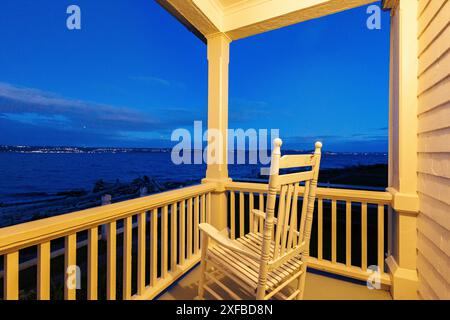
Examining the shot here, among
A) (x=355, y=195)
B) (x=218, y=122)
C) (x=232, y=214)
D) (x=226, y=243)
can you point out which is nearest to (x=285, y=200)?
(x=226, y=243)

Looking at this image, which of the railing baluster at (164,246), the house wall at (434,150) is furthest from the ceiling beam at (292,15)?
the railing baluster at (164,246)

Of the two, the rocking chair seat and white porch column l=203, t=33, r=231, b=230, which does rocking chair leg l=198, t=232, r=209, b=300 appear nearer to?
the rocking chair seat

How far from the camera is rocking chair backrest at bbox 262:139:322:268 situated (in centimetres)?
101

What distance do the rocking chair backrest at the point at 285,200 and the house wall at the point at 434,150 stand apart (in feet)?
2.06

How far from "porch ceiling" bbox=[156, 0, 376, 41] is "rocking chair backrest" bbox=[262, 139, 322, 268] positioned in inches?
52.2

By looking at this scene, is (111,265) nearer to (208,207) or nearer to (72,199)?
(208,207)

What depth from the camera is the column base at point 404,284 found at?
4.55ft

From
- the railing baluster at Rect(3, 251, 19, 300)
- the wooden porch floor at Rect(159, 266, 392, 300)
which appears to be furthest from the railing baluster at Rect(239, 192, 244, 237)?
the railing baluster at Rect(3, 251, 19, 300)

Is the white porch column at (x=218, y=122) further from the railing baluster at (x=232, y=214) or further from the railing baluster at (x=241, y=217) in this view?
the railing baluster at (x=241, y=217)

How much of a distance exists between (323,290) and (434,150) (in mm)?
1223

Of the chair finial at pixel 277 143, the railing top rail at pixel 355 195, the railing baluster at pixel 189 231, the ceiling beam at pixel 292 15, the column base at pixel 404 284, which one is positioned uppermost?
the ceiling beam at pixel 292 15

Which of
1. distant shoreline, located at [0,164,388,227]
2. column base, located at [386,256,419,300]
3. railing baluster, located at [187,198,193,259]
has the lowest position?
distant shoreline, located at [0,164,388,227]

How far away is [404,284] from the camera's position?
1.41m

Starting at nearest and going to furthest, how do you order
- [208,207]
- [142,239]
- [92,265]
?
[92,265], [142,239], [208,207]
